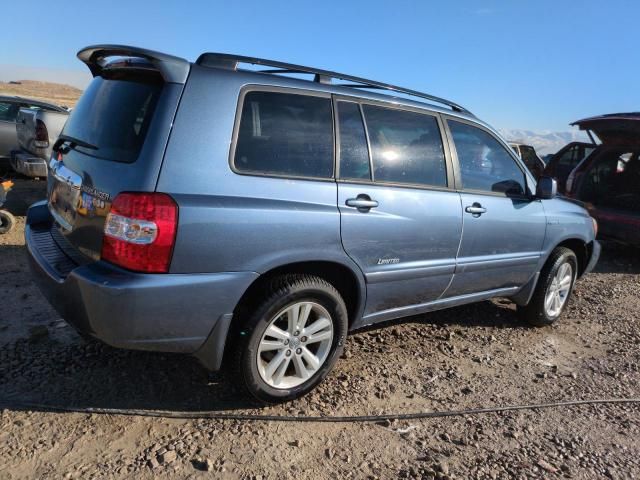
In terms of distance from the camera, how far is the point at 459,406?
3.17m

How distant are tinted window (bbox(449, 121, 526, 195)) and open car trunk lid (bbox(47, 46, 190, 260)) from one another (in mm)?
2106

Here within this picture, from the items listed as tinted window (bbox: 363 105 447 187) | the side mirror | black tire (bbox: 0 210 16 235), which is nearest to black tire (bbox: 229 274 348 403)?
tinted window (bbox: 363 105 447 187)

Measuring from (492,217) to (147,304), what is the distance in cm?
257

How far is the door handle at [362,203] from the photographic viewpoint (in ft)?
9.71

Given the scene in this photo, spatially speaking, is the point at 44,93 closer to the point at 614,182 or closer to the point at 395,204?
the point at 614,182

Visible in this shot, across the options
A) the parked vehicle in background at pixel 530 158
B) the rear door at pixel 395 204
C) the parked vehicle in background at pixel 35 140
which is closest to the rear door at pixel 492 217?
the rear door at pixel 395 204

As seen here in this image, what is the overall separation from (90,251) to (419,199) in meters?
1.95

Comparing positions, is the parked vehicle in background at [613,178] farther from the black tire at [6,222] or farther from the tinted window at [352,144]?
the black tire at [6,222]

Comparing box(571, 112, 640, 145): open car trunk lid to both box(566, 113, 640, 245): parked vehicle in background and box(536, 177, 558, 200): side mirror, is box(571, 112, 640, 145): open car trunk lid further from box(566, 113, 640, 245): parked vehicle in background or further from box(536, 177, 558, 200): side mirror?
box(536, 177, 558, 200): side mirror

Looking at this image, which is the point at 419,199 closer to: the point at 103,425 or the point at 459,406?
the point at 459,406

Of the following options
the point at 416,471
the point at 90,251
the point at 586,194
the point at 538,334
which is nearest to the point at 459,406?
the point at 416,471

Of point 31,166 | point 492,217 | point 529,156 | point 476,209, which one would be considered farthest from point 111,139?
point 529,156

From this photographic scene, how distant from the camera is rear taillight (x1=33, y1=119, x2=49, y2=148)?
6887 mm

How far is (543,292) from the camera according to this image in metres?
4.51
